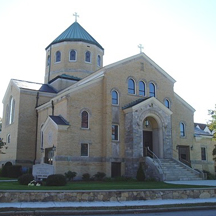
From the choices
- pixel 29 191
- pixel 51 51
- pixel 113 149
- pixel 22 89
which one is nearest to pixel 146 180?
pixel 113 149

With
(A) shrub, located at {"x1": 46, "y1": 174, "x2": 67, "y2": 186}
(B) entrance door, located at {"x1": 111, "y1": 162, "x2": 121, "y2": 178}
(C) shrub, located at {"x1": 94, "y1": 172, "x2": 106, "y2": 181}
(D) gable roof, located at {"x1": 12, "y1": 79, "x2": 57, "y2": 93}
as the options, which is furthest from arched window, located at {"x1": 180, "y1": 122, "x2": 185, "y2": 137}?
(A) shrub, located at {"x1": 46, "y1": 174, "x2": 67, "y2": 186}

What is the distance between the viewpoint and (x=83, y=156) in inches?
1069

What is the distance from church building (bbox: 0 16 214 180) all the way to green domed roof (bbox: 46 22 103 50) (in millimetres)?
5841

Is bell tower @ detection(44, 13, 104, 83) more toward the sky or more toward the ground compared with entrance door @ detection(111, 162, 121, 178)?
more toward the sky

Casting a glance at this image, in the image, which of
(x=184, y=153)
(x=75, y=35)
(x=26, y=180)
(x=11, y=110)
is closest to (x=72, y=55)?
(x=75, y=35)

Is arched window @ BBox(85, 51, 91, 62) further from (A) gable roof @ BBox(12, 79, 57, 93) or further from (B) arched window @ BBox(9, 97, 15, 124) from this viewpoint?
(B) arched window @ BBox(9, 97, 15, 124)

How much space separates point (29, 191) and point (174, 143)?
2117 centimetres

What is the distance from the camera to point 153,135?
31234mm

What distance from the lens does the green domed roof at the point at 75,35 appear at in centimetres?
4062

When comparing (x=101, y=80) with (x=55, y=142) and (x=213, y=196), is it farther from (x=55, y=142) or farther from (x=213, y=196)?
(x=213, y=196)

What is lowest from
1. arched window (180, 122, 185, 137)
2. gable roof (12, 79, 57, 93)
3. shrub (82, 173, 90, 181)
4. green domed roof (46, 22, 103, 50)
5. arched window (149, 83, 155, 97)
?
shrub (82, 173, 90, 181)

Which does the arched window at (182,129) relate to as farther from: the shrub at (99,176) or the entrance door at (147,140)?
the shrub at (99,176)

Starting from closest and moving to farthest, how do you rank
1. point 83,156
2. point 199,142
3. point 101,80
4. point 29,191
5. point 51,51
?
1. point 29,191
2. point 83,156
3. point 101,80
4. point 199,142
5. point 51,51

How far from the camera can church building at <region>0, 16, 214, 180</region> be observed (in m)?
27.0
